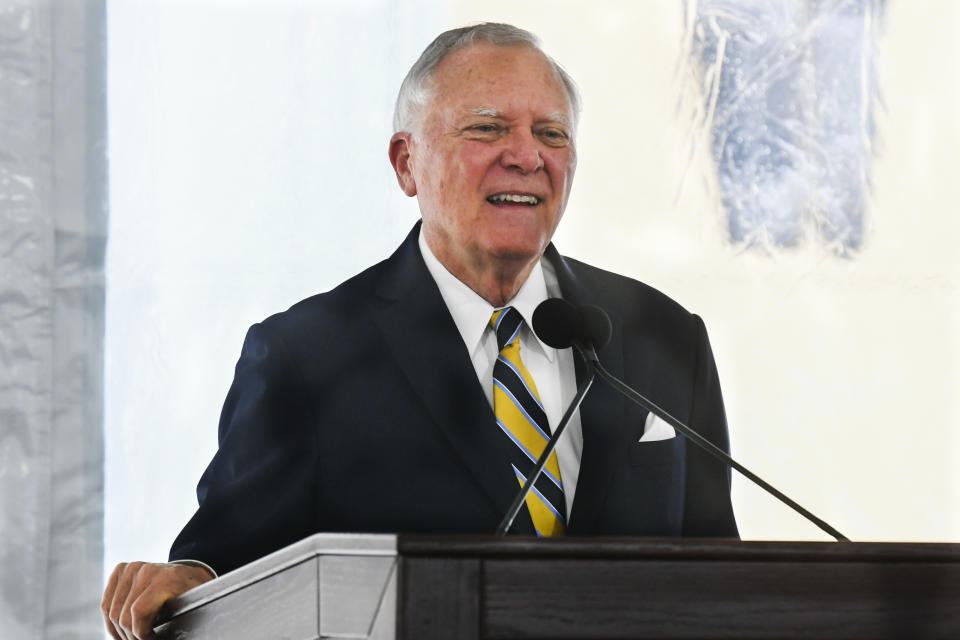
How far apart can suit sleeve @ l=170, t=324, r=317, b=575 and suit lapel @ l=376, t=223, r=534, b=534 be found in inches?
5.7

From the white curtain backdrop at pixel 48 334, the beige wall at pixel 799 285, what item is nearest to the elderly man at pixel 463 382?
the beige wall at pixel 799 285

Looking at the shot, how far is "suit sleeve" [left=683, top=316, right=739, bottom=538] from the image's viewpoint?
1425 millimetres

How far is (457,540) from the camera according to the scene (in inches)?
25.9

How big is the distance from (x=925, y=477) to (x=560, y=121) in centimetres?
119

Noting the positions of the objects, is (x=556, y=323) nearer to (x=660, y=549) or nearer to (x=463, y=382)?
(x=463, y=382)

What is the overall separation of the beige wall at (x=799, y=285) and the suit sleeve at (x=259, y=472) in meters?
0.82

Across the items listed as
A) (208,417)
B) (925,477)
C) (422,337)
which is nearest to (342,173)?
(208,417)

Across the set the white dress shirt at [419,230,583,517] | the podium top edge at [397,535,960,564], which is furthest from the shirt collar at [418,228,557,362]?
the podium top edge at [397,535,960,564]

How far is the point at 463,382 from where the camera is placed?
1353 mm

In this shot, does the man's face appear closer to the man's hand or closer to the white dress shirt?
the white dress shirt

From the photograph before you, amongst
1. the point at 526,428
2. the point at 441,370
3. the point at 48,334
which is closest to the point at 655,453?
the point at 526,428

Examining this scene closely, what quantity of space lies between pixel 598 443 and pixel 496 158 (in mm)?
429

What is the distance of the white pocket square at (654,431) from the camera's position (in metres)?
1.40

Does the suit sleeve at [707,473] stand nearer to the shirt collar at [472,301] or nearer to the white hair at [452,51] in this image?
the shirt collar at [472,301]
